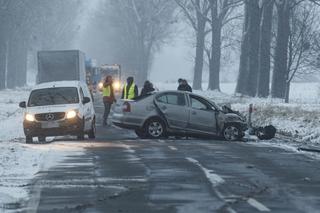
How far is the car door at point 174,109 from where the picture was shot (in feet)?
70.5

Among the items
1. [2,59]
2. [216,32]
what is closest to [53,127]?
[216,32]

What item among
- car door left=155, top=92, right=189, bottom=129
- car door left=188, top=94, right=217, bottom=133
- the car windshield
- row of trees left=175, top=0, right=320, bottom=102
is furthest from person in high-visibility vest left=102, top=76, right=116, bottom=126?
row of trees left=175, top=0, right=320, bottom=102

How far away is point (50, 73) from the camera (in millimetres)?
38562

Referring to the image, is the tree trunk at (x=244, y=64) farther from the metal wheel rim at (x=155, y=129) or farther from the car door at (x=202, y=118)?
the metal wheel rim at (x=155, y=129)

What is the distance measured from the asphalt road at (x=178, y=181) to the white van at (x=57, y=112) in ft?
7.50

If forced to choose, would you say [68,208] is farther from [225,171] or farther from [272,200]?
[225,171]

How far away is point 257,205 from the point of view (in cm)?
984

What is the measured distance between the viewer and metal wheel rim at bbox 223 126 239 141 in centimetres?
2164

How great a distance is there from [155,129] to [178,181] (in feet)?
31.2

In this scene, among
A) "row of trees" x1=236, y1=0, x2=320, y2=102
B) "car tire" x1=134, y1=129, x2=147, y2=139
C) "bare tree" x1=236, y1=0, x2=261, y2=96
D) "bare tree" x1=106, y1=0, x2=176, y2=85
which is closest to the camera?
"car tire" x1=134, y1=129, x2=147, y2=139

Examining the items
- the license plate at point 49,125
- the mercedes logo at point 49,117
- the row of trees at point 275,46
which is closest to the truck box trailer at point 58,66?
the row of trees at point 275,46

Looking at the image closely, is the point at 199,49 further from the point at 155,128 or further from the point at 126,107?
the point at 155,128

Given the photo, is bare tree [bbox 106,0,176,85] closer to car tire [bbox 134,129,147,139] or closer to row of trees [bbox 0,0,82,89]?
row of trees [bbox 0,0,82,89]

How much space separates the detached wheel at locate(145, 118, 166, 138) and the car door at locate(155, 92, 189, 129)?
0.80ft
